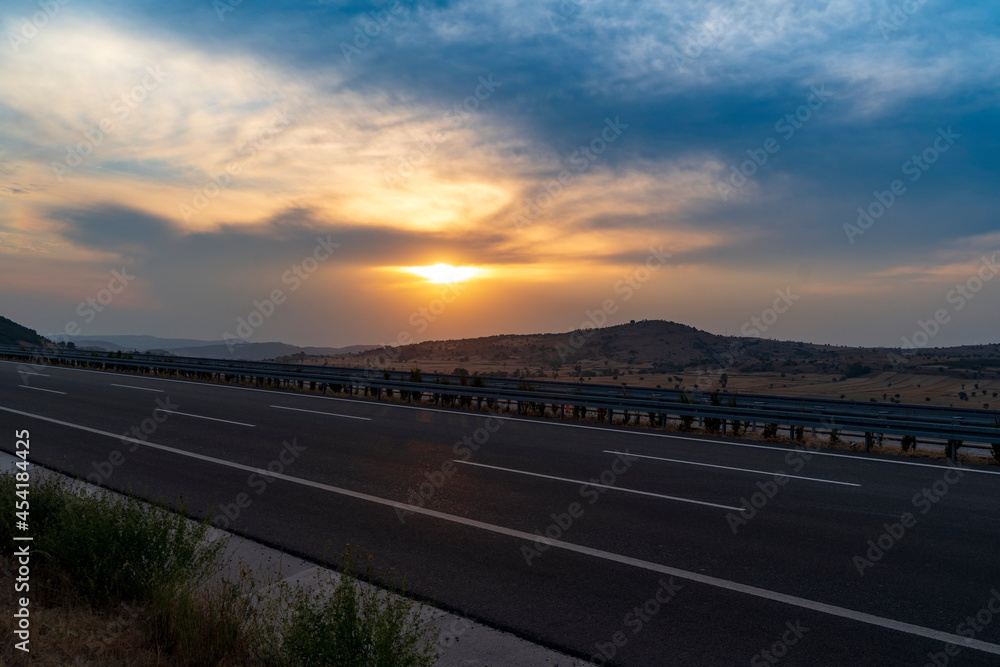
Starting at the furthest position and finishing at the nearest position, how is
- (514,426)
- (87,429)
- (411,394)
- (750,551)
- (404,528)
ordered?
(411,394) < (514,426) < (87,429) < (404,528) < (750,551)

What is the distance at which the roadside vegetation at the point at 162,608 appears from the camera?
395 cm

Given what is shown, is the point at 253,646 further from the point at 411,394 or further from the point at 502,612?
the point at 411,394

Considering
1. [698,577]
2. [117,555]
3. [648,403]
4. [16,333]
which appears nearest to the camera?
[117,555]

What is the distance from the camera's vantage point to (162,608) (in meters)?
4.74

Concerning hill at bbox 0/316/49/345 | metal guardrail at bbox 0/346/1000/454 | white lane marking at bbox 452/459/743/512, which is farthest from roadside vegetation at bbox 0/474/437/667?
hill at bbox 0/316/49/345

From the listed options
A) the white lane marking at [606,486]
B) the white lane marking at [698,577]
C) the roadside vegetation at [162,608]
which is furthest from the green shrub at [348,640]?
the white lane marking at [606,486]

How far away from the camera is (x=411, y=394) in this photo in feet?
77.8

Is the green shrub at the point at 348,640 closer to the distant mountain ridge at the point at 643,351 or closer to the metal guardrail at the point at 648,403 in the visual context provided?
the metal guardrail at the point at 648,403

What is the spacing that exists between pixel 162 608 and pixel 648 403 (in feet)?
45.4

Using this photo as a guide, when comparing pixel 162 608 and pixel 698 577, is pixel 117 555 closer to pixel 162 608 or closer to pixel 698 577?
pixel 162 608

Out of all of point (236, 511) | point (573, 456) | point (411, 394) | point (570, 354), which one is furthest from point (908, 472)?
point (570, 354)

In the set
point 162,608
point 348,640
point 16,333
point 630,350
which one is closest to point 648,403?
point 162,608

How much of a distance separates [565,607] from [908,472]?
9.37 m

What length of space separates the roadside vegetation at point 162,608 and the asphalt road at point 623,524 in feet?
4.40
